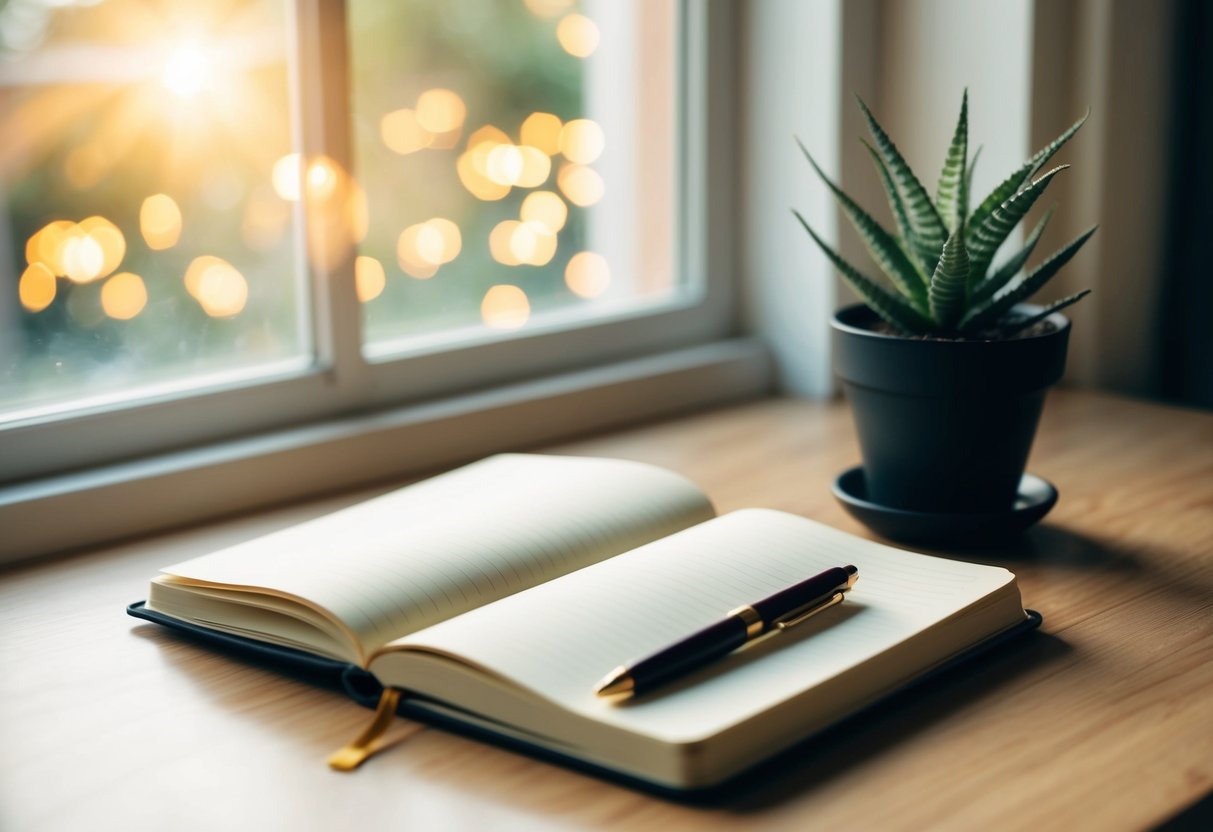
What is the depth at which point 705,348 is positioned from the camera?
4.88 feet

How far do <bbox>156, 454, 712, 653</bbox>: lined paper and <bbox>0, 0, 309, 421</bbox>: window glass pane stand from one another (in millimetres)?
306

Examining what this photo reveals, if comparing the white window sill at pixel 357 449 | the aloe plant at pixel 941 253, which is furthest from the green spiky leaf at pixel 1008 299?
the white window sill at pixel 357 449

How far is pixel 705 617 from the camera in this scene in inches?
28.9

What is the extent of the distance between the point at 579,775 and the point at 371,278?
713 mm

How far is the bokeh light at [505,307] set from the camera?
1.37 metres

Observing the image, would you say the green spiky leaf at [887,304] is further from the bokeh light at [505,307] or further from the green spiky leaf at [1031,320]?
the bokeh light at [505,307]

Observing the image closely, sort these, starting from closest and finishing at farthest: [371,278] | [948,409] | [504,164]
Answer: [948,409] < [371,278] < [504,164]

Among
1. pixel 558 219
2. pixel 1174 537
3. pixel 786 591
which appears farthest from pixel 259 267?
pixel 1174 537

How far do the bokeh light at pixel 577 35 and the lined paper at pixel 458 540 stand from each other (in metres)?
0.58

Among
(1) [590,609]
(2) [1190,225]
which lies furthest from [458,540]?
(2) [1190,225]

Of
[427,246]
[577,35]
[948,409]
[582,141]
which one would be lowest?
[948,409]

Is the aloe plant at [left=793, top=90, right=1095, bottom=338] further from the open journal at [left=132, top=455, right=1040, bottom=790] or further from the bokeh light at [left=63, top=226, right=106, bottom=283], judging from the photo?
the bokeh light at [left=63, top=226, right=106, bottom=283]

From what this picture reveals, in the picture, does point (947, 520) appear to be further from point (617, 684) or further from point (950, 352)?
point (617, 684)

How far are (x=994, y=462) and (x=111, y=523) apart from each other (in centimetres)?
66
